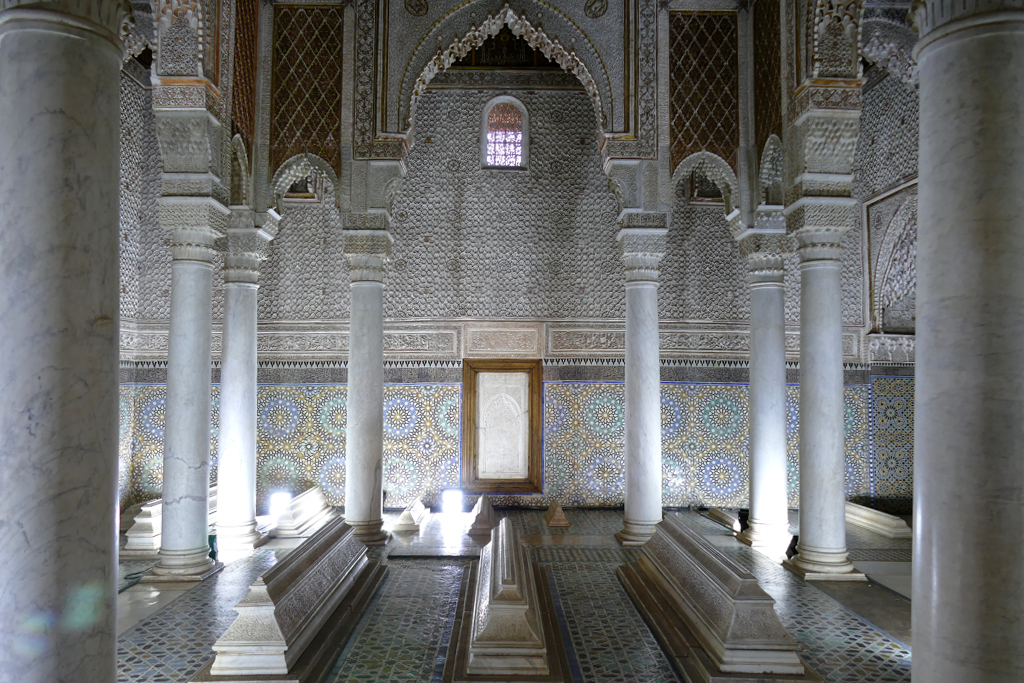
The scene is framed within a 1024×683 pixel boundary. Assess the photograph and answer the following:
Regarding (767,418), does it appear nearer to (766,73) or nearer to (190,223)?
(766,73)

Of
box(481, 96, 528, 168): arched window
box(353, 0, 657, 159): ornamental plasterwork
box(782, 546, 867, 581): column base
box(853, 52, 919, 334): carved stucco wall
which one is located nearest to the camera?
box(782, 546, 867, 581): column base

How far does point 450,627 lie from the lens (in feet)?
13.6

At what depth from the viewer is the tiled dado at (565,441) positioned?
812 centimetres

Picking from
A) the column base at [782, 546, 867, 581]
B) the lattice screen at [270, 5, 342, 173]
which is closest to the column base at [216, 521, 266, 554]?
the lattice screen at [270, 5, 342, 173]

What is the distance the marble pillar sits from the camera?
5.17m

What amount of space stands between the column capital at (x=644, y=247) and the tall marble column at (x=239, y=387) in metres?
3.40

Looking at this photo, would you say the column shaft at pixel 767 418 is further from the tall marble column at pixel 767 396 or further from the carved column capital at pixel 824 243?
the carved column capital at pixel 824 243

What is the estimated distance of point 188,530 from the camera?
5117mm

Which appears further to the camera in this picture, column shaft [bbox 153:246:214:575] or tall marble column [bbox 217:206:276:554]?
tall marble column [bbox 217:206:276:554]

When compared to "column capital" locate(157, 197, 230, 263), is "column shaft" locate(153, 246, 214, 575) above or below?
below

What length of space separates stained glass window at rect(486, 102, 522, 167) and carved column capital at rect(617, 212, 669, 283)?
275 centimetres
